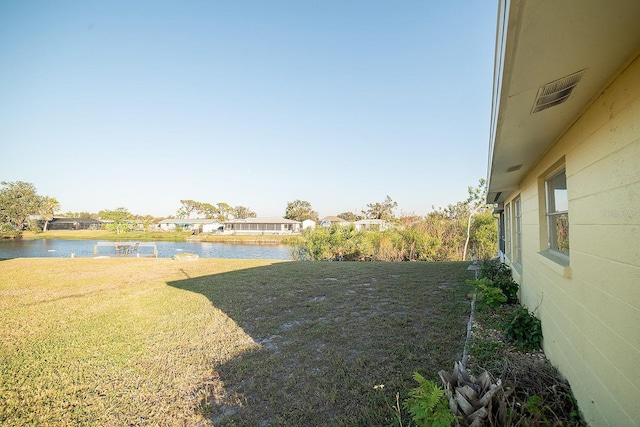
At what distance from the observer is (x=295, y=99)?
14.7m

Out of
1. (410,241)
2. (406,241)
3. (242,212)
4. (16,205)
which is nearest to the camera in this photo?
(410,241)

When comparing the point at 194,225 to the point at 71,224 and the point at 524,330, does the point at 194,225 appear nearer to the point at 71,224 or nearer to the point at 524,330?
the point at 71,224

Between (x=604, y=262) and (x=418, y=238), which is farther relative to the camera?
(x=418, y=238)

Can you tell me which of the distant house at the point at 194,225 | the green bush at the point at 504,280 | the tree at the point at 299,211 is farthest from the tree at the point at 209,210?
the green bush at the point at 504,280

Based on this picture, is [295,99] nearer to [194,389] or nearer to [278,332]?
[278,332]

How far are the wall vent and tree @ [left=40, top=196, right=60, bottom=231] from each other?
57.7 metres

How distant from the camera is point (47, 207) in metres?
46.9

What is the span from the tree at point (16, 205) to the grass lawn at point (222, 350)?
130 feet

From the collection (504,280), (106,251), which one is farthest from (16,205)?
(504,280)

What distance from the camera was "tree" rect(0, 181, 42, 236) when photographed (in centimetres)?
3462

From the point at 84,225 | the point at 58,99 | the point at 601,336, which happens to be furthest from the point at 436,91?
the point at 84,225

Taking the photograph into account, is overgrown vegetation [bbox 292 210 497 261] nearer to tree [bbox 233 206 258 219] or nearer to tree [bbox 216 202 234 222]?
tree [bbox 216 202 234 222]

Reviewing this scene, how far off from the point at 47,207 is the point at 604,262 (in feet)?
209

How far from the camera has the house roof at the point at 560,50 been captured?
911mm
